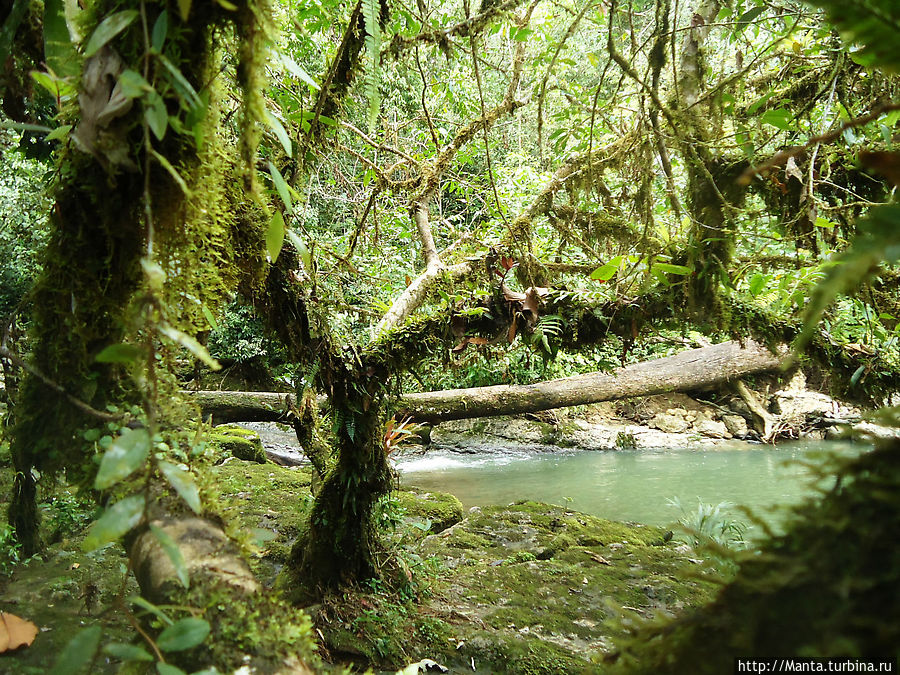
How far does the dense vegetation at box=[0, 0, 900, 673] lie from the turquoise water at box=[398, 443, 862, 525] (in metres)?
3.28

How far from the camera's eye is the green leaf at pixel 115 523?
64 cm

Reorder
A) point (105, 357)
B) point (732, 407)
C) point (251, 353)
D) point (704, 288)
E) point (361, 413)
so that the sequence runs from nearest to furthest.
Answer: point (105, 357) → point (704, 288) → point (361, 413) → point (251, 353) → point (732, 407)

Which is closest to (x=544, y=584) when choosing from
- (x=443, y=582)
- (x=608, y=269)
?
(x=443, y=582)

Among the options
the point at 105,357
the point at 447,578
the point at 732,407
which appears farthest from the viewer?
the point at 732,407

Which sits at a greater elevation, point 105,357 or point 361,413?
point 105,357

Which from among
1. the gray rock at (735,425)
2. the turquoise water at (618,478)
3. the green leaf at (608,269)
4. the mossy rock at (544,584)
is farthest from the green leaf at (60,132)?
the gray rock at (735,425)

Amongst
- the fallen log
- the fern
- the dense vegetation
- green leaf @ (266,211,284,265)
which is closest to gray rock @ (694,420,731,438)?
the fallen log

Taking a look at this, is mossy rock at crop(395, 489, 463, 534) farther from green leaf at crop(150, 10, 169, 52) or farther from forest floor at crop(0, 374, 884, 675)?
green leaf at crop(150, 10, 169, 52)

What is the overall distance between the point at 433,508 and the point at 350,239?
8.86 feet

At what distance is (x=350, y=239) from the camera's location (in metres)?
2.80

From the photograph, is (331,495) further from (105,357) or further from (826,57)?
(826,57)

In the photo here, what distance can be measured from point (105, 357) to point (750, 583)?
0.80 meters

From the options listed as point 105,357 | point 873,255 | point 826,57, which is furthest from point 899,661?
point 826,57

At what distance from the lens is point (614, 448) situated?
915 centimetres
